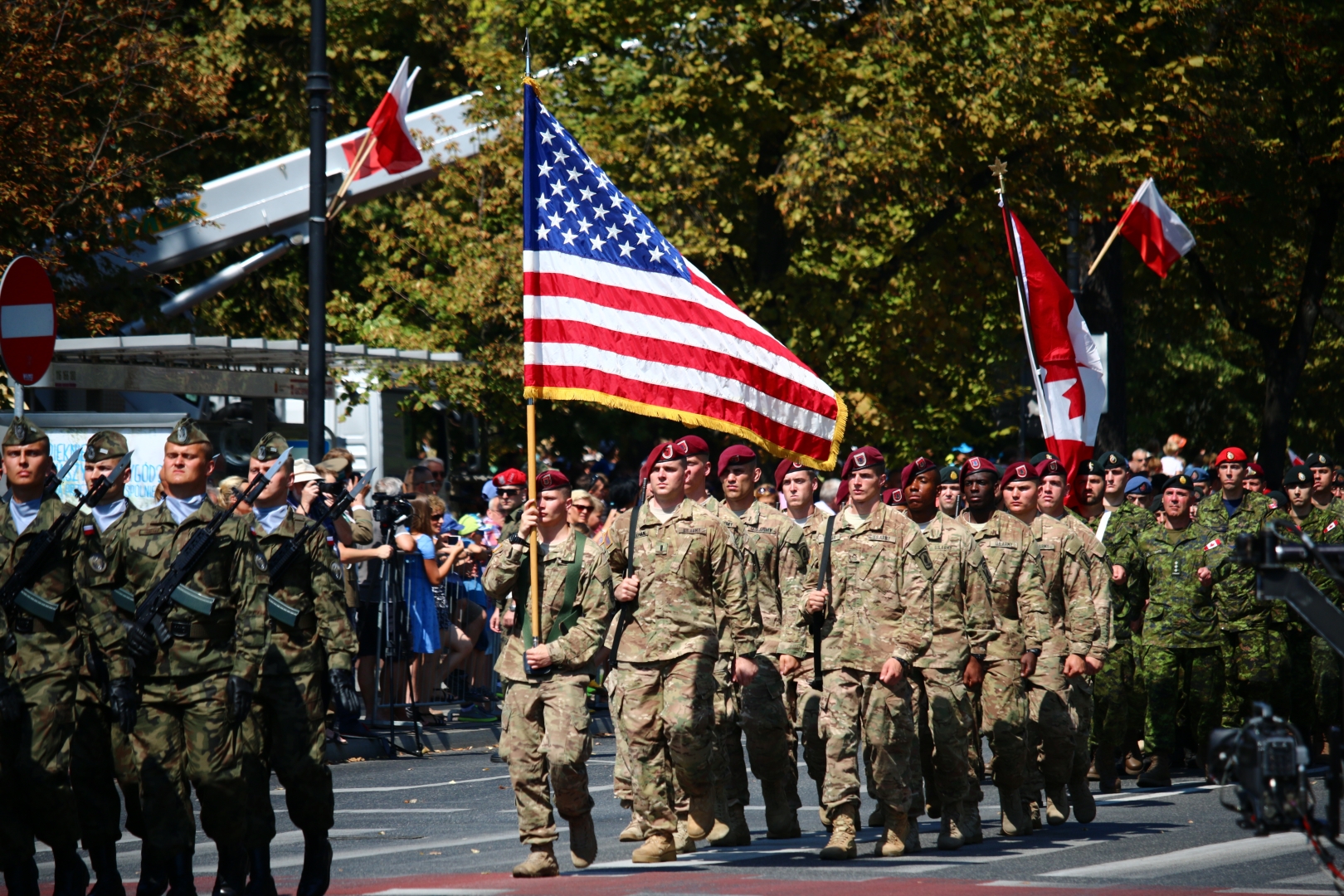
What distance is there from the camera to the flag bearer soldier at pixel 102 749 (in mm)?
8578

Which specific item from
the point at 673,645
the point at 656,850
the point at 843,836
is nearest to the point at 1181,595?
the point at 843,836

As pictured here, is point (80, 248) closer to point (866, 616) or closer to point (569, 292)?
point (569, 292)

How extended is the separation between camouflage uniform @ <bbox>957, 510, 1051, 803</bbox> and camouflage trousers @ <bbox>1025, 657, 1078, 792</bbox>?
193mm

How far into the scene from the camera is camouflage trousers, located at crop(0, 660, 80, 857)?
27.5 feet

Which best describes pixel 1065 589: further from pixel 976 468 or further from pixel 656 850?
pixel 656 850

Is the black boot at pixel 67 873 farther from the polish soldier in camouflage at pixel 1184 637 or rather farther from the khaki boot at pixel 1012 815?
the polish soldier in camouflage at pixel 1184 637

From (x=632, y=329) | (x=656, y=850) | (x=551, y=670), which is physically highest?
(x=632, y=329)

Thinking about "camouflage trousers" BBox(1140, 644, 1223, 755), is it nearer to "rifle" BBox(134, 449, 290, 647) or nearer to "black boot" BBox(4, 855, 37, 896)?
"rifle" BBox(134, 449, 290, 647)

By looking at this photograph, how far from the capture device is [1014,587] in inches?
465

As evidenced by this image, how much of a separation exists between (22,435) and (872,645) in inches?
175

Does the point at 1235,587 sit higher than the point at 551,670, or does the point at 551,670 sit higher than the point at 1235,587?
the point at 1235,587

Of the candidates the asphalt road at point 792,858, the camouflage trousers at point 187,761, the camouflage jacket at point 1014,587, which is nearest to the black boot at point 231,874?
the camouflage trousers at point 187,761

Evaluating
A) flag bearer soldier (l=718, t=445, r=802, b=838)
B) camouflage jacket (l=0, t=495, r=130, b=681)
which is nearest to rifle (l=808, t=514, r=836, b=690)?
flag bearer soldier (l=718, t=445, r=802, b=838)

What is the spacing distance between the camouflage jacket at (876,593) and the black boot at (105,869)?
385cm
